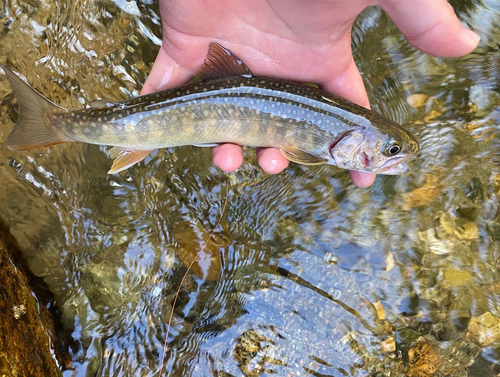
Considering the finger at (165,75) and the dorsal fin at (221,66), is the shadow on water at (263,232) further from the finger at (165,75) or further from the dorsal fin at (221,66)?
the dorsal fin at (221,66)

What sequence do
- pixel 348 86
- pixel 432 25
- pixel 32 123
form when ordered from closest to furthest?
pixel 432 25, pixel 32 123, pixel 348 86

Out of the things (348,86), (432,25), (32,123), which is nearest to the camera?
(432,25)

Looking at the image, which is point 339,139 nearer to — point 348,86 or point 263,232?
point 348,86

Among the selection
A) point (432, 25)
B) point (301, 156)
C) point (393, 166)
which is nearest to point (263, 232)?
point (301, 156)

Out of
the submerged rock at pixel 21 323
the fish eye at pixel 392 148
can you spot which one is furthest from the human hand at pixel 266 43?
the submerged rock at pixel 21 323

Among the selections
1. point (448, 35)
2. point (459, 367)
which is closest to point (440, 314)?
point (459, 367)

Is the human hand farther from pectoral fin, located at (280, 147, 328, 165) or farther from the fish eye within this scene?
the fish eye

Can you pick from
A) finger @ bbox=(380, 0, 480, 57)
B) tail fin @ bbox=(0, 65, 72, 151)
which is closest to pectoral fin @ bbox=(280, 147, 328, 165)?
finger @ bbox=(380, 0, 480, 57)
